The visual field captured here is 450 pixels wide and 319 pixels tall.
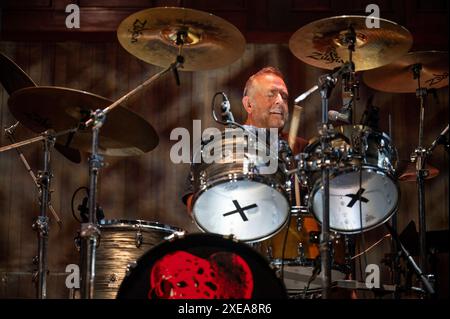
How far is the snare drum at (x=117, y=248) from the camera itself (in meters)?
3.49

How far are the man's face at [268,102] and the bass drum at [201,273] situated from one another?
1919 millimetres

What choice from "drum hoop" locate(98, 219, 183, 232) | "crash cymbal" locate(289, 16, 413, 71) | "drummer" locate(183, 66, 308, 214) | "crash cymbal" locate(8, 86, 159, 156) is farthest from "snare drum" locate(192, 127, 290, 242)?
"drummer" locate(183, 66, 308, 214)

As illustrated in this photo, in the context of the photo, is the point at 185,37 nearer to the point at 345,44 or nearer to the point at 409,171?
the point at 345,44

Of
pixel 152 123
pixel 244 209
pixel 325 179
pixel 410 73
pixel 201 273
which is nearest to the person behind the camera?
pixel 201 273

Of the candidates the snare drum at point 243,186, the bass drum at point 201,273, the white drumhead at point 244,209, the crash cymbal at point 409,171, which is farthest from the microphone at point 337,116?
the crash cymbal at point 409,171

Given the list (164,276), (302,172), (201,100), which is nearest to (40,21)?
(201,100)

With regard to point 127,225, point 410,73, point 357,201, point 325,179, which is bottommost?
point 127,225

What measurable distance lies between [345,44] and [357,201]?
0.79 metres

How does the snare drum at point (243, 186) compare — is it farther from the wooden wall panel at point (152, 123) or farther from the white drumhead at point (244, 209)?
the wooden wall panel at point (152, 123)

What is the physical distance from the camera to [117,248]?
3.53 meters

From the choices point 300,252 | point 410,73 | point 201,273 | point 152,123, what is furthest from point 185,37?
point 152,123

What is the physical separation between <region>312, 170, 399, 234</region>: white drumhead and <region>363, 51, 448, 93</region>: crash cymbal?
42.1 inches

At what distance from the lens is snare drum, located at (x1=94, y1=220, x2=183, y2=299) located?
3.49 metres

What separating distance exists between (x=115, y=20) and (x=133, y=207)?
1274mm
